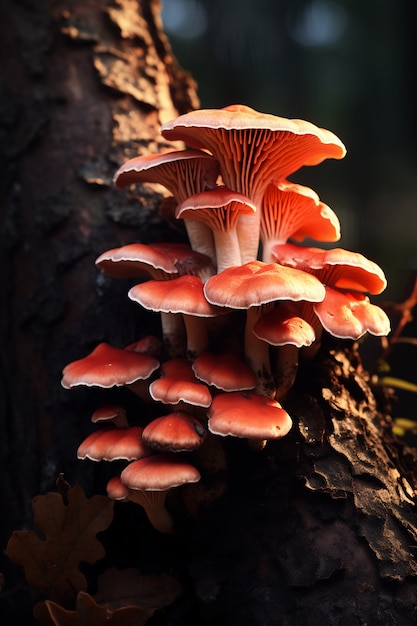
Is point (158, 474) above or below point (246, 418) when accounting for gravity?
below

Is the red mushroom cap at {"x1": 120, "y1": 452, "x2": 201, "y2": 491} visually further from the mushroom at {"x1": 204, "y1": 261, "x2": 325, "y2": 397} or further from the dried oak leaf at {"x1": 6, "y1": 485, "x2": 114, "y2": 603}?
the mushroom at {"x1": 204, "y1": 261, "x2": 325, "y2": 397}

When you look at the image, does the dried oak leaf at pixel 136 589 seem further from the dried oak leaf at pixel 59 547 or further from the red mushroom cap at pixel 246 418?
the red mushroom cap at pixel 246 418

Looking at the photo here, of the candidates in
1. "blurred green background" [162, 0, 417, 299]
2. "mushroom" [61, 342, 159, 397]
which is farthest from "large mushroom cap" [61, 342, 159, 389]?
"blurred green background" [162, 0, 417, 299]

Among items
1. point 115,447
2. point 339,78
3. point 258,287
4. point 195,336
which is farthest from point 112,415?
point 339,78

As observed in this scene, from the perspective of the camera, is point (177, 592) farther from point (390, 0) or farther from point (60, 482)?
point (390, 0)

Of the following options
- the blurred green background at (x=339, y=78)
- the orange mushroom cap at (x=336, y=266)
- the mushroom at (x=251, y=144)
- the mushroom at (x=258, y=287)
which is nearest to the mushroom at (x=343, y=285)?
the orange mushroom cap at (x=336, y=266)

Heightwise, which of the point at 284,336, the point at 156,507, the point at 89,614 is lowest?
the point at 89,614

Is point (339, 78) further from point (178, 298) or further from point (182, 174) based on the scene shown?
point (178, 298)

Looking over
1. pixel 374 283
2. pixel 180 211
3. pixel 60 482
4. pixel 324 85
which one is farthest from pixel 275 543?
pixel 324 85
